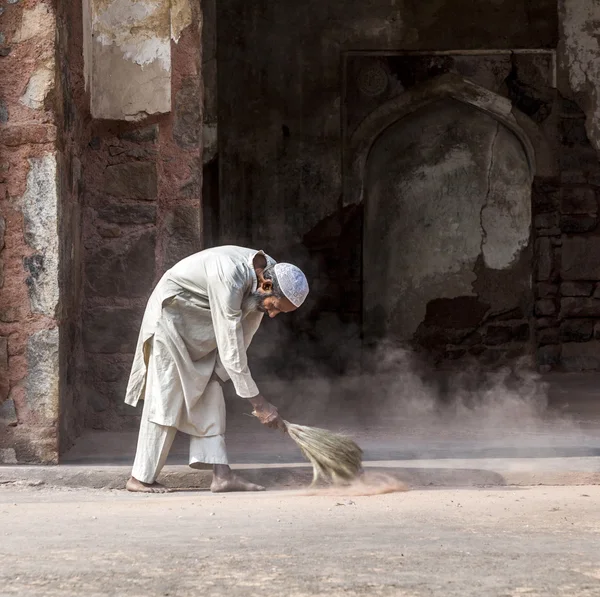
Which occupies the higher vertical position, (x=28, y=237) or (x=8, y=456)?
(x=28, y=237)

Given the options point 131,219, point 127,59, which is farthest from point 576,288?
point 127,59

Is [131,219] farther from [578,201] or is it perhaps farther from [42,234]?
[578,201]

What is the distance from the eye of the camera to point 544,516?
4320 millimetres

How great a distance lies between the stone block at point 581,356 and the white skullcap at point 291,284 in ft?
17.0

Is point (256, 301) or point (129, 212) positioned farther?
point (129, 212)

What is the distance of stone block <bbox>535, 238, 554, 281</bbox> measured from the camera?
367 inches

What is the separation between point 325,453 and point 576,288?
5.13 m

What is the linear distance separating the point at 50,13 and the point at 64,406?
191 centimetres

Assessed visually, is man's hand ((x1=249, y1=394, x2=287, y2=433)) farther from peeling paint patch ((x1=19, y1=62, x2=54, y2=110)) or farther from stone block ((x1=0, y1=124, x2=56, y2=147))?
peeling paint patch ((x1=19, y1=62, x2=54, y2=110))

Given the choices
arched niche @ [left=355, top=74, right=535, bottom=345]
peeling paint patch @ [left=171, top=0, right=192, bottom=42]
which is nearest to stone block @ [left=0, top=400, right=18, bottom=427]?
peeling paint patch @ [left=171, top=0, right=192, bottom=42]

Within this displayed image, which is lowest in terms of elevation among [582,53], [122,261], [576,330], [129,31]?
[576,330]

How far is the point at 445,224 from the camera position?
30.7 ft

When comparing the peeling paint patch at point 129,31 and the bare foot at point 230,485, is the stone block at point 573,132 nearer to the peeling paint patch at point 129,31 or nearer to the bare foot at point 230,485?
the peeling paint patch at point 129,31

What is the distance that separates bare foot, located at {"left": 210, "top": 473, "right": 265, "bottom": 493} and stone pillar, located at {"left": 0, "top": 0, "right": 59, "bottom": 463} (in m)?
0.84
